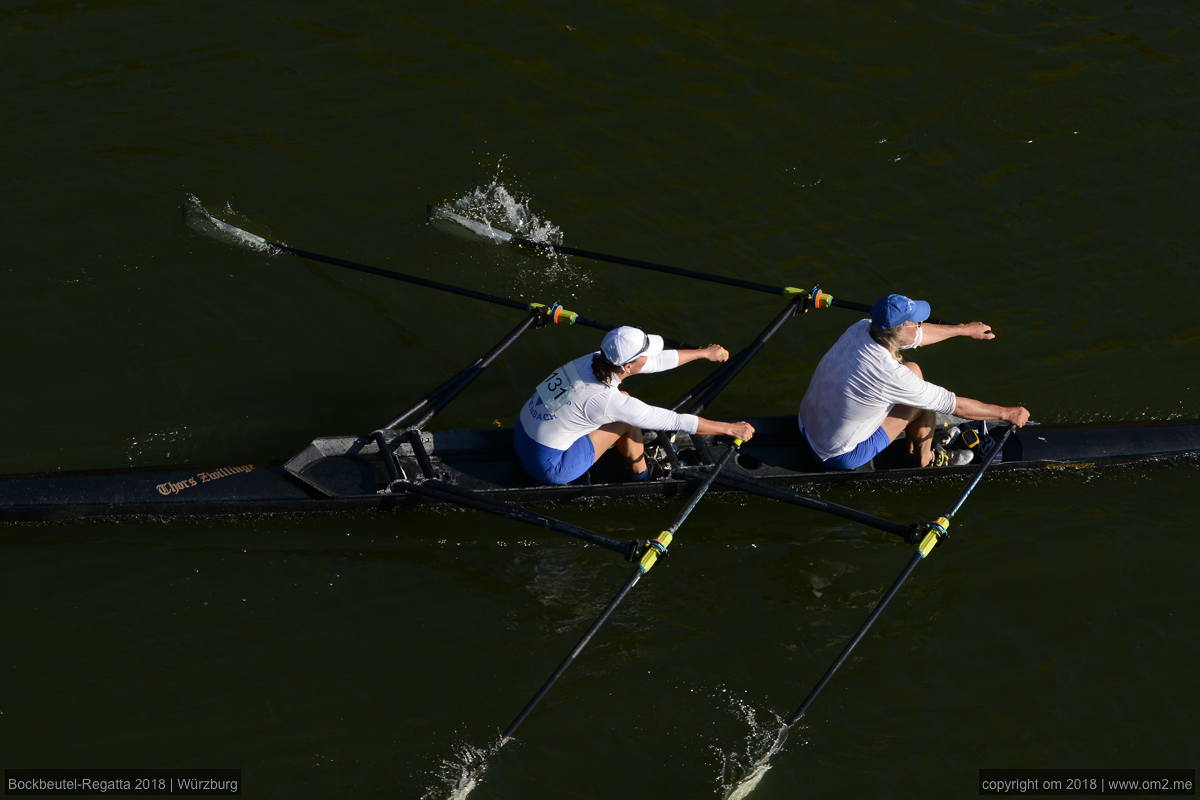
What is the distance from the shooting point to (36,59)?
12.9 meters

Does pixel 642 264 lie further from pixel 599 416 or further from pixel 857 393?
pixel 857 393

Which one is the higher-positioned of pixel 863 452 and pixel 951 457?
pixel 863 452

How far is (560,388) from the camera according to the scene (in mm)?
8367

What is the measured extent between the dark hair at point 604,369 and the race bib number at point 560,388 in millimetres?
151

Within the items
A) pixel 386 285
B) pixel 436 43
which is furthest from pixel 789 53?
pixel 386 285

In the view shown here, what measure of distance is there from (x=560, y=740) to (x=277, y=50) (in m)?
9.12

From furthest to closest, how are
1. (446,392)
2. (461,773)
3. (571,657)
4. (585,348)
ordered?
(585,348) < (446,392) < (571,657) < (461,773)

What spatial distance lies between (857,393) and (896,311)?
2.59 ft

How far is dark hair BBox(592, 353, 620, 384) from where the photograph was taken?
320 inches

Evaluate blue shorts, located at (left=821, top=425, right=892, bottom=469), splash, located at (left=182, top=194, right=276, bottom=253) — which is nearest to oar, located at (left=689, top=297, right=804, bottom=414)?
blue shorts, located at (left=821, top=425, right=892, bottom=469)

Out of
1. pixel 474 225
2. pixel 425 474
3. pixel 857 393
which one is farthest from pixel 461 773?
pixel 474 225

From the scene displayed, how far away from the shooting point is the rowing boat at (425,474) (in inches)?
347

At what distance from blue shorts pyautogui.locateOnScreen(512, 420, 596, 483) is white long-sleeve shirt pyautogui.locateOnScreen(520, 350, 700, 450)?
85mm

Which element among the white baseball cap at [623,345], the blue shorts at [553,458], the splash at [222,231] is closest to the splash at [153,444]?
the splash at [222,231]
